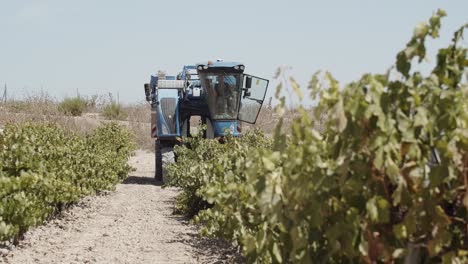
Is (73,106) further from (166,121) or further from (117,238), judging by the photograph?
→ (117,238)

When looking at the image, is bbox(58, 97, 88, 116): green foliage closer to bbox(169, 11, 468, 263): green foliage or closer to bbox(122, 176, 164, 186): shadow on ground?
bbox(122, 176, 164, 186): shadow on ground

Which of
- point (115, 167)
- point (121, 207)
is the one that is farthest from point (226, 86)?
point (121, 207)

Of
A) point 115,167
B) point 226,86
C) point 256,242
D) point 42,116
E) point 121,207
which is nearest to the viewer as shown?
point 256,242

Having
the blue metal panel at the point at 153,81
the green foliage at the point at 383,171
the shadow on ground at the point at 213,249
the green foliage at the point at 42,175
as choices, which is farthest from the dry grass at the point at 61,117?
the green foliage at the point at 383,171

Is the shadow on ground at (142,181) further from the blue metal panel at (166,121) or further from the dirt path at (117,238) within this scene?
the dirt path at (117,238)

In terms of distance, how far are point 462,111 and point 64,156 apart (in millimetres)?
7571

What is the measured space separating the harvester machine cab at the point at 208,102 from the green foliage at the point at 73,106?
15254 millimetres

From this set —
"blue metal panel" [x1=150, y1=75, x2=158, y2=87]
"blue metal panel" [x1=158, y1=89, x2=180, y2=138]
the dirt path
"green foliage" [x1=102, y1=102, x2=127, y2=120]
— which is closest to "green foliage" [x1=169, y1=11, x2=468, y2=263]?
the dirt path

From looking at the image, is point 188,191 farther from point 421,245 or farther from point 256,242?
point 421,245

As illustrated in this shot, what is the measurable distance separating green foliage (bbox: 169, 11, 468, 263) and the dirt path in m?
4.05

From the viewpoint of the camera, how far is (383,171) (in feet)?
9.11

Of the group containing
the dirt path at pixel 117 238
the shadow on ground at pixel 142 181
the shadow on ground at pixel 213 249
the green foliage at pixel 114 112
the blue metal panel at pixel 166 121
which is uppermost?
the green foliage at pixel 114 112

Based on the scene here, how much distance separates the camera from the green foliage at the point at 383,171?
2703 mm

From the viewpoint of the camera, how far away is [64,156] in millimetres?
9789
